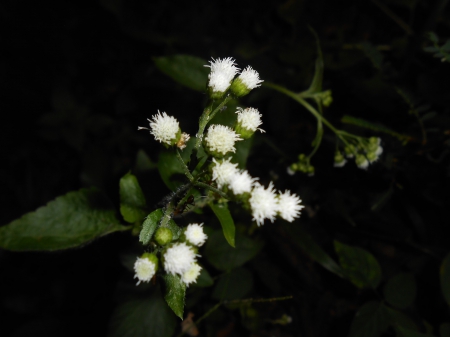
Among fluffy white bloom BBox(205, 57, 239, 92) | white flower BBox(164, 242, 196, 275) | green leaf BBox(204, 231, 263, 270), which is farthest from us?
green leaf BBox(204, 231, 263, 270)

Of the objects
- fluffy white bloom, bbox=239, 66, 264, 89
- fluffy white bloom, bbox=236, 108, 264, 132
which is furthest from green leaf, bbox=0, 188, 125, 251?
fluffy white bloom, bbox=239, 66, 264, 89

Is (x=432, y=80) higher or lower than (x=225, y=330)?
higher

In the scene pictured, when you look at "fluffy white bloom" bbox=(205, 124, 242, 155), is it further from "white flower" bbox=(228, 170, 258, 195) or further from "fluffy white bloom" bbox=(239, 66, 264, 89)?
"fluffy white bloom" bbox=(239, 66, 264, 89)

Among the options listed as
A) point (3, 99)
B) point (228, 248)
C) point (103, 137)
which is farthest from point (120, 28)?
point (228, 248)

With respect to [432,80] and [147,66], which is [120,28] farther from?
[432,80]

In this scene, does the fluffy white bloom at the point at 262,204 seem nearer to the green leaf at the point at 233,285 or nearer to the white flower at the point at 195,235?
the white flower at the point at 195,235
